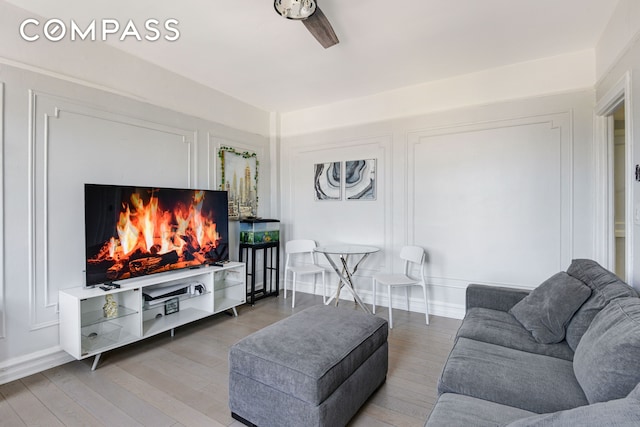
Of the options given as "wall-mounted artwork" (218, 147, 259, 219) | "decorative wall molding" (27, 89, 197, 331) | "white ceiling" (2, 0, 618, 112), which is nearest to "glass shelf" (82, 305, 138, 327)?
"decorative wall molding" (27, 89, 197, 331)

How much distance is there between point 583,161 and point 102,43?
4.51 metres

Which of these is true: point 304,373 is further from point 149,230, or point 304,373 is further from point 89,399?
point 149,230

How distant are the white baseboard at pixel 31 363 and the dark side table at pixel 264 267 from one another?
1.91 m

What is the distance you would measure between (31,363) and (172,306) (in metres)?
1.07

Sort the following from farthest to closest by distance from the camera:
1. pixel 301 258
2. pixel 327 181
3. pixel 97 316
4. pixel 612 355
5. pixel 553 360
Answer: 1. pixel 301 258
2. pixel 327 181
3. pixel 97 316
4. pixel 553 360
5. pixel 612 355

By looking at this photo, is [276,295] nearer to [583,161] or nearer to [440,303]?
[440,303]

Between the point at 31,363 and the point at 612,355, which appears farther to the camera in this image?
the point at 31,363

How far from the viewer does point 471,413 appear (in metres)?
1.20

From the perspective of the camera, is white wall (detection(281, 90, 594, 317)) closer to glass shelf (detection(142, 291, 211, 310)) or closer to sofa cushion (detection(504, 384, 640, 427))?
glass shelf (detection(142, 291, 211, 310))

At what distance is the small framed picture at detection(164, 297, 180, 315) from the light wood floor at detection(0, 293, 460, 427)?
0.24m

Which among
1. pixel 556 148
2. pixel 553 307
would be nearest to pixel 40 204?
pixel 553 307

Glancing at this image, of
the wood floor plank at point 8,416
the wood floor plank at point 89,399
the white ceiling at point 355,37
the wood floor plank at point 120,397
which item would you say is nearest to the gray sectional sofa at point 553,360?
the wood floor plank at point 120,397

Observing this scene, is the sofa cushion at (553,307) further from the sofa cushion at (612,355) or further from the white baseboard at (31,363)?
the white baseboard at (31,363)

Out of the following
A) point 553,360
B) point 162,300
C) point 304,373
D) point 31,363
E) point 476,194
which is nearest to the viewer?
point 304,373
